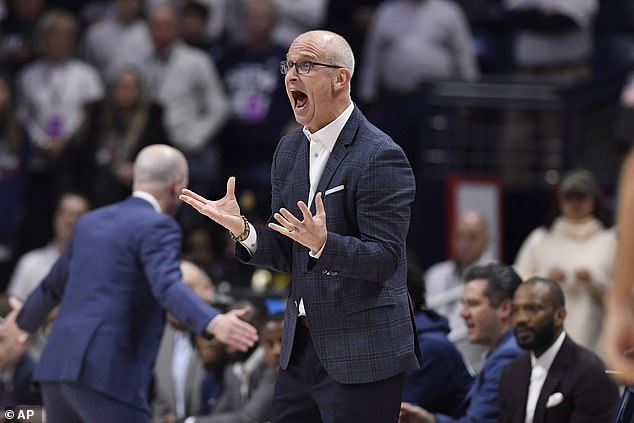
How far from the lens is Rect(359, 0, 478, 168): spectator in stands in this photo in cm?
1103

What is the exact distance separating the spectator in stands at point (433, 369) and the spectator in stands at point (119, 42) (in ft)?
16.6

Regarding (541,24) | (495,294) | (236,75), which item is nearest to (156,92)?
(236,75)

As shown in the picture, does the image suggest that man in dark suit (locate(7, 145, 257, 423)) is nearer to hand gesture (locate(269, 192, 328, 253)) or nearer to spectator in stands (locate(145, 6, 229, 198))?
hand gesture (locate(269, 192, 328, 253))

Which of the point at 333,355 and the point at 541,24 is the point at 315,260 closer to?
the point at 333,355

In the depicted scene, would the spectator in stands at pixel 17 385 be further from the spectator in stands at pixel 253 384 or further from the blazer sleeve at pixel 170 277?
the blazer sleeve at pixel 170 277

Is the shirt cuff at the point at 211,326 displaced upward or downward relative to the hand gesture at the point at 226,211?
downward

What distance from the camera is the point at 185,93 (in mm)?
10859

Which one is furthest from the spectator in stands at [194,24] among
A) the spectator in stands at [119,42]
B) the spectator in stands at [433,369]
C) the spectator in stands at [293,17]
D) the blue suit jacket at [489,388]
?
the blue suit jacket at [489,388]

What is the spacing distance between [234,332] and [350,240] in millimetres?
1203

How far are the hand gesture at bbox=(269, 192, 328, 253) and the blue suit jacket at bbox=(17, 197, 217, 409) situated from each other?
150 cm

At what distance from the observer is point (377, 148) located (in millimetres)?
4461

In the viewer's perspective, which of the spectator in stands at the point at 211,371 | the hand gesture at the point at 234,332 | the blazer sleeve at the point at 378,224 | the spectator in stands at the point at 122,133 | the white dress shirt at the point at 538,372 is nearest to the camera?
the blazer sleeve at the point at 378,224

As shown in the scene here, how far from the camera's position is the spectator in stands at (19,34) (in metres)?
11.3

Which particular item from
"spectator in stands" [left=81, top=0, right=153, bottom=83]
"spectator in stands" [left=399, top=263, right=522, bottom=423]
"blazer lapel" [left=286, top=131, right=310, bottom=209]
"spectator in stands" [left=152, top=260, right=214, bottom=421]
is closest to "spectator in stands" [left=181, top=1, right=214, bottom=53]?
"spectator in stands" [left=81, top=0, right=153, bottom=83]
